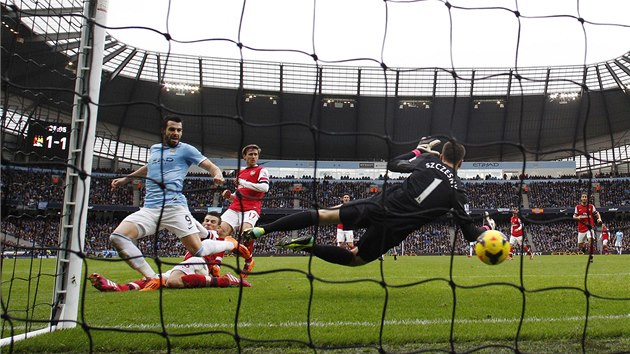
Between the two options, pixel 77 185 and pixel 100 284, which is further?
pixel 100 284

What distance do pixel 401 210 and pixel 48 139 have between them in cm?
362

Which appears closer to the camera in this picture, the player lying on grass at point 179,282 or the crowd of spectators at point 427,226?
the player lying on grass at point 179,282

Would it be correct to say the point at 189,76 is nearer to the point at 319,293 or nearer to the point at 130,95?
the point at 130,95

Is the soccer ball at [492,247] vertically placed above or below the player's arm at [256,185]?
below

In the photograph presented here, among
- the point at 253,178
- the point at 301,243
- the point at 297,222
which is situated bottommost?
the point at 301,243

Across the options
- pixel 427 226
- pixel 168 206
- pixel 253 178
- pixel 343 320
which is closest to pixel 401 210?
pixel 343 320

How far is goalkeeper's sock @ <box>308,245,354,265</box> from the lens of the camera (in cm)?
523

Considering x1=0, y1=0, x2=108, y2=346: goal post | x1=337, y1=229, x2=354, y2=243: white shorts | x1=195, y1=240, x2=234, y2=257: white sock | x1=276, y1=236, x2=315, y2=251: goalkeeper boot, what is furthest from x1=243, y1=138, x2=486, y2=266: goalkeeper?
x1=337, y1=229, x2=354, y2=243: white shorts

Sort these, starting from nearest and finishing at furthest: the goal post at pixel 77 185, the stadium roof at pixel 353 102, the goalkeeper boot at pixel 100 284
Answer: the goal post at pixel 77 185 < the goalkeeper boot at pixel 100 284 < the stadium roof at pixel 353 102

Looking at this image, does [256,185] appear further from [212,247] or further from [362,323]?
[362,323]

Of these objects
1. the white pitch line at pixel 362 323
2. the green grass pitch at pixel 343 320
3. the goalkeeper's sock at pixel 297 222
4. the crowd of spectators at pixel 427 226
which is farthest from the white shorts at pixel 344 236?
the crowd of spectators at pixel 427 226

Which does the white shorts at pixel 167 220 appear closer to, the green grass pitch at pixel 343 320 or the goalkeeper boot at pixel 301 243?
the green grass pitch at pixel 343 320

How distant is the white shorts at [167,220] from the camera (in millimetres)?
5234

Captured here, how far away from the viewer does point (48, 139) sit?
15.5 feet
